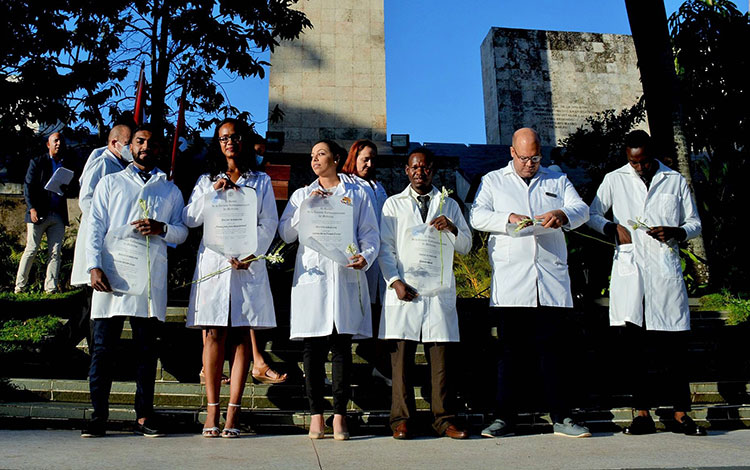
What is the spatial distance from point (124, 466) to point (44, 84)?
288 inches

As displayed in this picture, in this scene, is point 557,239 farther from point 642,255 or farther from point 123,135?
point 123,135

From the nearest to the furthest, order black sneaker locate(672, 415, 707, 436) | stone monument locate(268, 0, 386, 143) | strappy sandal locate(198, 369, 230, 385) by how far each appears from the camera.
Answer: black sneaker locate(672, 415, 707, 436) → strappy sandal locate(198, 369, 230, 385) → stone monument locate(268, 0, 386, 143)

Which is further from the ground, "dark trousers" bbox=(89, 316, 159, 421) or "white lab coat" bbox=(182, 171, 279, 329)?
"white lab coat" bbox=(182, 171, 279, 329)

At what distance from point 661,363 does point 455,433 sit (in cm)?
175

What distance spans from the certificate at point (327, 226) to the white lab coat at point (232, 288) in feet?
0.92

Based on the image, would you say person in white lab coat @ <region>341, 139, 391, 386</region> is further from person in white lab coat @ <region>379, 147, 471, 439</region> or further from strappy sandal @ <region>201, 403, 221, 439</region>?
strappy sandal @ <region>201, 403, 221, 439</region>

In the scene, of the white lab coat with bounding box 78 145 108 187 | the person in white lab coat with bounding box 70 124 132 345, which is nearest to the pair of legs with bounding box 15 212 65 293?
the person in white lab coat with bounding box 70 124 132 345

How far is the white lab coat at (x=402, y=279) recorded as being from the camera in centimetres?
445

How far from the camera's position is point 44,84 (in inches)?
352

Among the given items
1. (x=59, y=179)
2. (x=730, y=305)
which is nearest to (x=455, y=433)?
(x=59, y=179)

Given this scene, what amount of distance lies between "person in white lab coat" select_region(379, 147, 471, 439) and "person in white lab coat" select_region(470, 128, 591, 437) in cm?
28

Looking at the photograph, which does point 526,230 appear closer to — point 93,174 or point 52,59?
point 93,174

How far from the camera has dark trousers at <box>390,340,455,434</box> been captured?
14.3ft

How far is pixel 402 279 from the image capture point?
4.59 metres
